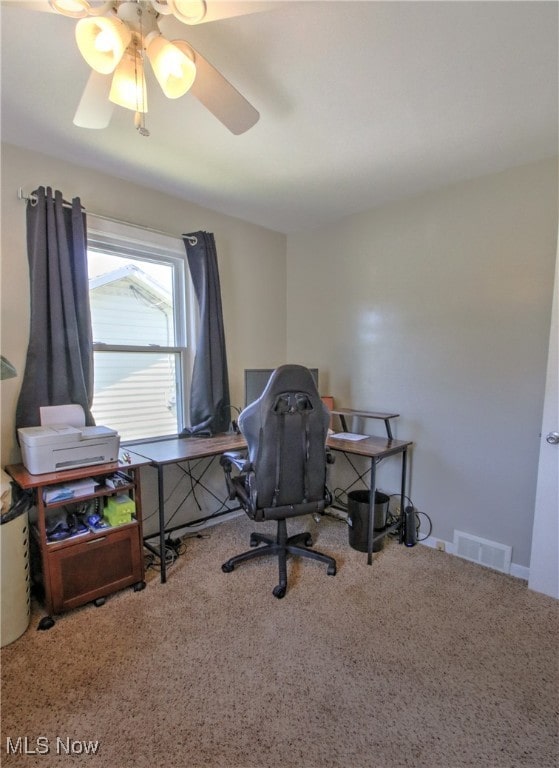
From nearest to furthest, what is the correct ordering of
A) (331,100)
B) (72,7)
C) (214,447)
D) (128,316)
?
(72,7) < (331,100) < (214,447) < (128,316)

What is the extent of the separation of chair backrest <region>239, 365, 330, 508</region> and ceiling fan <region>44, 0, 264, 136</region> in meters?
1.27

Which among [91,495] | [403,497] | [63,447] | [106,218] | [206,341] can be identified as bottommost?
[403,497]

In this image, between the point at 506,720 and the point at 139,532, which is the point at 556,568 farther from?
the point at 139,532

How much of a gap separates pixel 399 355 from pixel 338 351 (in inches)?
23.2

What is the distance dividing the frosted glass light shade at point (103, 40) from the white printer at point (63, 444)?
158cm

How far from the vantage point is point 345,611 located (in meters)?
2.01

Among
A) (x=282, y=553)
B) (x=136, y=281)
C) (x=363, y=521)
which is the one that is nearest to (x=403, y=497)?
(x=363, y=521)

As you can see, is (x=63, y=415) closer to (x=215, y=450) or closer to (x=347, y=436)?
(x=215, y=450)

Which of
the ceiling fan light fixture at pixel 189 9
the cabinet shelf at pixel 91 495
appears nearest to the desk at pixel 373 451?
the cabinet shelf at pixel 91 495

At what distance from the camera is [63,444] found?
192 cm

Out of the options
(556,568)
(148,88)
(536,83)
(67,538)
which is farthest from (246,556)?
(536,83)

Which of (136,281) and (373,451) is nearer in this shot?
(373,451)

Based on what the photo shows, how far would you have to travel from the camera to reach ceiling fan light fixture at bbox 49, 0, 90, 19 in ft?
3.49

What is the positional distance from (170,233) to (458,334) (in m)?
2.22
